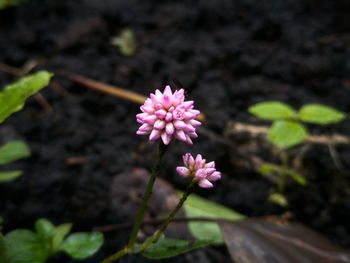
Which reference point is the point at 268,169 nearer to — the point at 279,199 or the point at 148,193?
the point at 279,199

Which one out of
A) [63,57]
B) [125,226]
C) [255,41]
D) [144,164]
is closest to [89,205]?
[125,226]

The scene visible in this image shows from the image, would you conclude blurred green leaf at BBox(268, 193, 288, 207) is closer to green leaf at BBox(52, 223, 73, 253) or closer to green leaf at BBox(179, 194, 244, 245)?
green leaf at BBox(179, 194, 244, 245)

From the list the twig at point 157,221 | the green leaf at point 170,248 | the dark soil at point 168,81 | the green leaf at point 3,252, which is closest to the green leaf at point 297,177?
the dark soil at point 168,81

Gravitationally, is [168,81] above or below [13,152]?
above

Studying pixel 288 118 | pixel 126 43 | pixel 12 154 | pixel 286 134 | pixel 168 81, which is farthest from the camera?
pixel 126 43

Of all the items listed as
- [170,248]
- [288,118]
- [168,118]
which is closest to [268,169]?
[288,118]

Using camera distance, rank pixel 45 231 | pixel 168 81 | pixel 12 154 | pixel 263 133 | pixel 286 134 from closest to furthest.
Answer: pixel 45 231
pixel 12 154
pixel 286 134
pixel 263 133
pixel 168 81

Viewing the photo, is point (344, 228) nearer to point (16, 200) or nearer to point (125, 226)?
point (125, 226)

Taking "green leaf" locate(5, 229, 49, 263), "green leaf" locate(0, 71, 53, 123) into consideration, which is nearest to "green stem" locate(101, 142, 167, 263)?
"green leaf" locate(5, 229, 49, 263)
